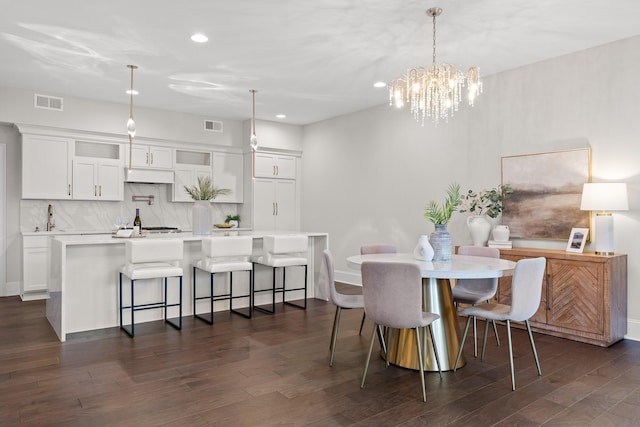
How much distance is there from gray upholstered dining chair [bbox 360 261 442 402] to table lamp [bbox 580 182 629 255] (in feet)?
7.16

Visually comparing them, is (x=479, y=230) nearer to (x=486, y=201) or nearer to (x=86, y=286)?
(x=486, y=201)

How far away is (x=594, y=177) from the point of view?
433 cm

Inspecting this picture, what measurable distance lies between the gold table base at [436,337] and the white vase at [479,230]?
1.69 metres

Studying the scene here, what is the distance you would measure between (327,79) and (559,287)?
11.1 feet

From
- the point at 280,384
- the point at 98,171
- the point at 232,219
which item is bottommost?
the point at 280,384

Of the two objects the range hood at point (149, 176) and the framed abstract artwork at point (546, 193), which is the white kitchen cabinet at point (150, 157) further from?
the framed abstract artwork at point (546, 193)

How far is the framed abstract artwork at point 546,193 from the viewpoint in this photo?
442cm

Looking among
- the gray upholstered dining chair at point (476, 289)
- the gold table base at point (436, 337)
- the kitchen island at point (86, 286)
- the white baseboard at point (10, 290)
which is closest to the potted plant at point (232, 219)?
the kitchen island at point (86, 286)

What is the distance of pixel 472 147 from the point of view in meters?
5.42

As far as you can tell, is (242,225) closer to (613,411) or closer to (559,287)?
(559,287)

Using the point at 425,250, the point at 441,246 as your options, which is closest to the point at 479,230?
the point at 441,246

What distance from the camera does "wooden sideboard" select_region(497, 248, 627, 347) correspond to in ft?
12.7

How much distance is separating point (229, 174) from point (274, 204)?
0.93 m

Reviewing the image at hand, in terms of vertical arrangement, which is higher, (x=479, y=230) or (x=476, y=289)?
(x=479, y=230)
